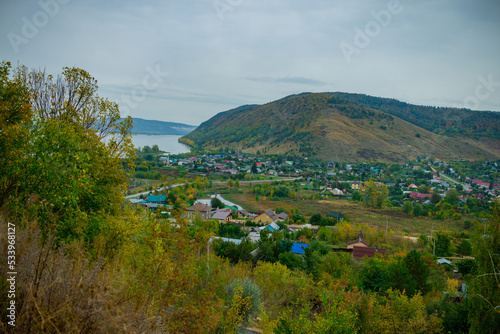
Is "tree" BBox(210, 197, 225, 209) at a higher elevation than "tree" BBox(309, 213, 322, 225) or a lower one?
higher

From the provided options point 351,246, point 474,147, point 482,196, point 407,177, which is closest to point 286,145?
point 407,177

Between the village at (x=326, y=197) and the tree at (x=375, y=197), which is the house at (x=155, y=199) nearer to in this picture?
the village at (x=326, y=197)

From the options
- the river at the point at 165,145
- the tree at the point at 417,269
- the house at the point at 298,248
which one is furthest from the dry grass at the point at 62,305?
the river at the point at 165,145

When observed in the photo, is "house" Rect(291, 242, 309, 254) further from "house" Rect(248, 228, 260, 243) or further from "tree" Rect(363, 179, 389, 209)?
"tree" Rect(363, 179, 389, 209)

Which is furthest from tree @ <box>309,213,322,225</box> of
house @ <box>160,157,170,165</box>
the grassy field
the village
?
house @ <box>160,157,170,165</box>

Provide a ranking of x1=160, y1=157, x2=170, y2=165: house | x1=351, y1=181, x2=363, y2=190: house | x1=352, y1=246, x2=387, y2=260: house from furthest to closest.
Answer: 1. x1=160, y1=157, x2=170, y2=165: house
2. x1=351, y1=181, x2=363, y2=190: house
3. x1=352, y1=246, x2=387, y2=260: house

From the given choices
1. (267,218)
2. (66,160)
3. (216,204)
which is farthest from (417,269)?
(216,204)

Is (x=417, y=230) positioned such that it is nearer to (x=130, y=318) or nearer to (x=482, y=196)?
(x=482, y=196)
